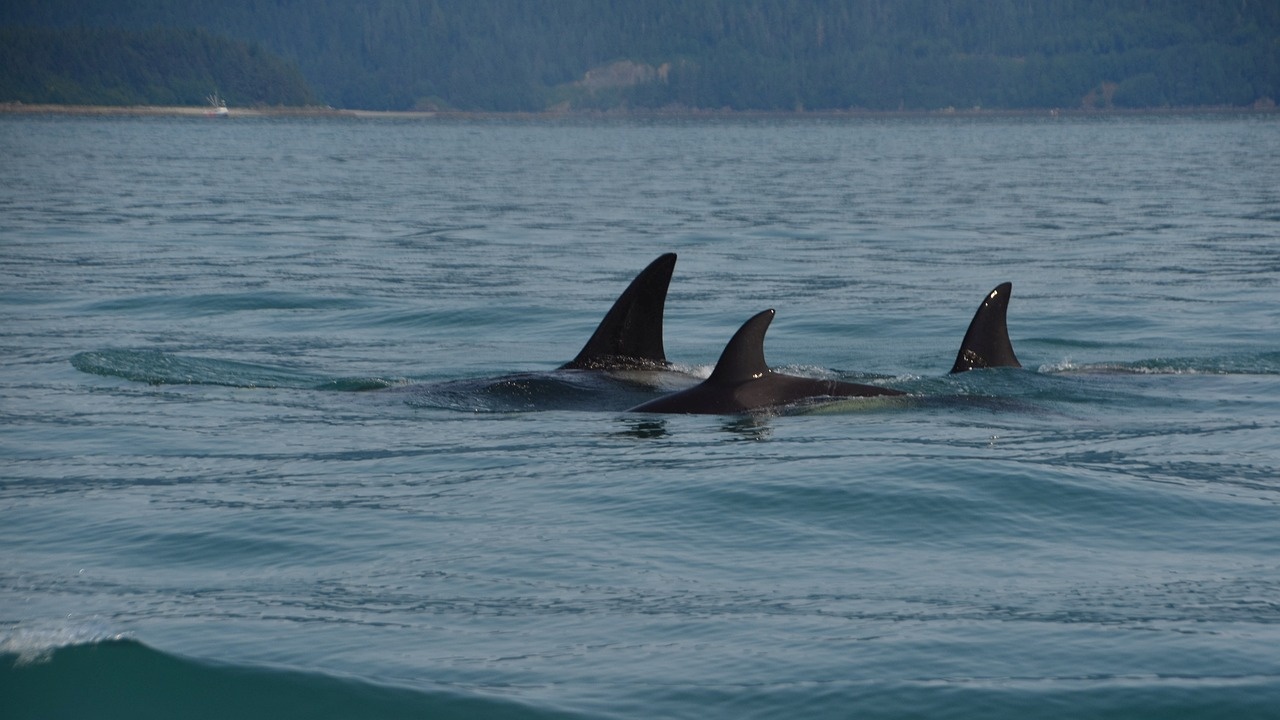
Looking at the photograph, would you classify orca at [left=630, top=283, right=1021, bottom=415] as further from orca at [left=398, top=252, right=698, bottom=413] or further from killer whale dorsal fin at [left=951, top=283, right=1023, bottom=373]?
orca at [left=398, top=252, right=698, bottom=413]

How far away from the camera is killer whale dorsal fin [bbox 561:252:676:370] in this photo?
13.3m

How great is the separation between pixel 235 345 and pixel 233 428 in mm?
5359

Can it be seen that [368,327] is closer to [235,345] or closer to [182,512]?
[235,345]

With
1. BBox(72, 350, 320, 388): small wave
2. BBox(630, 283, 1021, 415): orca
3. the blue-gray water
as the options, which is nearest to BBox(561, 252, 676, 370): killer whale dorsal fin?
the blue-gray water

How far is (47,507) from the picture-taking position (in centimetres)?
961

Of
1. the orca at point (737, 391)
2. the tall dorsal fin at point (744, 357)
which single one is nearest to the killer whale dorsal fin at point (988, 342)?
the orca at point (737, 391)

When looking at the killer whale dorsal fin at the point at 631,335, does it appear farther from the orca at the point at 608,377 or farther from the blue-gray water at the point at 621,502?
the blue-gray water at the point at 621,502

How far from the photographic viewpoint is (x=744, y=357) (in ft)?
39.4

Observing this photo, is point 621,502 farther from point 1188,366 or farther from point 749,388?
point 1188,366

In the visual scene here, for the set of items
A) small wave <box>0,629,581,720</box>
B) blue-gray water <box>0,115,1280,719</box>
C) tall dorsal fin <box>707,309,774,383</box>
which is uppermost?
Answer: tall dorsal fin <box>707,309,774,383</box>

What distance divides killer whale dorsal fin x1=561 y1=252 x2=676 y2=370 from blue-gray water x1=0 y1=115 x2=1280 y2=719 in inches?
30.5

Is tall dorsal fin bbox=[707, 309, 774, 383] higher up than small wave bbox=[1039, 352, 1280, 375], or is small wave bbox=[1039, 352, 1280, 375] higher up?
tall dorsal fin bbox=[707, 309, 774, 383]

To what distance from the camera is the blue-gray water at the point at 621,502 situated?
6293mm

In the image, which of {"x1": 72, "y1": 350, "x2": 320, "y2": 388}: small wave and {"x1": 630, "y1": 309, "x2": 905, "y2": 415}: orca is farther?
{"x1": 72, "y1": 350, "x2": 320, "y2": 388}: small wave
